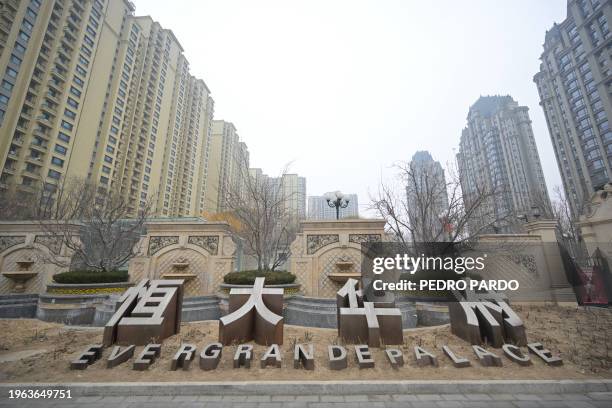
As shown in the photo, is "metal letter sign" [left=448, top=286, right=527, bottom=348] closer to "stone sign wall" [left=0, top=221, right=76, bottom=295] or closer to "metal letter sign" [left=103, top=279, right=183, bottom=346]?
"metal letter sign" [left=103, top=279, right=183, bottom=346]

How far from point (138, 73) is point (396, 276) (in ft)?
175

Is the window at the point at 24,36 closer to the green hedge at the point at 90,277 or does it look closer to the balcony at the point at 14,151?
the balcony at the point at 14,151

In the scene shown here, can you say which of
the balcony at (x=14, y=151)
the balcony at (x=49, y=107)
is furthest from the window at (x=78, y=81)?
the balcony at (x=14, y=151)

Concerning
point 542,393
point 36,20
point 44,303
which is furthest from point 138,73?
point 542,393

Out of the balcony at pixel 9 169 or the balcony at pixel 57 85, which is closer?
the balcony at pixel 9 169

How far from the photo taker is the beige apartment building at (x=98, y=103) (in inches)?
1057

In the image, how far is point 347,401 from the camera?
11.1 feet

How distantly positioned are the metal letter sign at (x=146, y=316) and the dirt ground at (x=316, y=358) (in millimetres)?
317

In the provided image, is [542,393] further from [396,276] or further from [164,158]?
[164,158]

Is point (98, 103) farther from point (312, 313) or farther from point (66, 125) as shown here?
point (312, 313)

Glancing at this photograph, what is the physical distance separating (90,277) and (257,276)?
20.8 ft

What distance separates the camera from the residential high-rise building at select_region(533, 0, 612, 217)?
3603cm

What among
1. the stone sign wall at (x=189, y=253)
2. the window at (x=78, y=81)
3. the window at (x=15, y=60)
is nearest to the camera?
the stone sign wall at (x=189, y=253)

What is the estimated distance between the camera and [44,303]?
8.94 m
